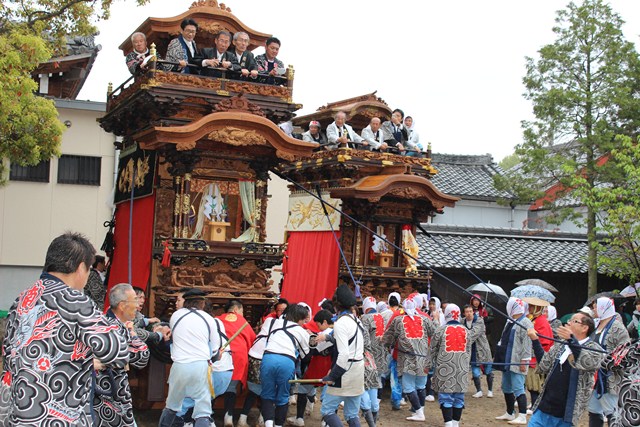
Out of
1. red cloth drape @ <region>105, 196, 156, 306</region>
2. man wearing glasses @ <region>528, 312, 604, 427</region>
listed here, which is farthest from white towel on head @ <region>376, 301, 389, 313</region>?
man wearing glasses @ <region>528, 312, 604, 427</region>

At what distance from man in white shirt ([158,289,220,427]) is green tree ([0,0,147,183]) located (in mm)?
5806

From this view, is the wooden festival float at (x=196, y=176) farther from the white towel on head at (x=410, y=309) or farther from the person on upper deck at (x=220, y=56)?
the white towel on head at (x=410, y=309)

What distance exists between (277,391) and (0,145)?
24.6 feet

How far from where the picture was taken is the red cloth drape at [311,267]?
17312 mm

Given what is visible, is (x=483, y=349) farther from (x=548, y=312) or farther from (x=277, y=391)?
(x=277, y=391)

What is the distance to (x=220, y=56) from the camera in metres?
13.6

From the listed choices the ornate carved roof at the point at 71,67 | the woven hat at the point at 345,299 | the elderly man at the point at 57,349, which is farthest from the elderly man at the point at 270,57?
the elderly man at the point at 57,349

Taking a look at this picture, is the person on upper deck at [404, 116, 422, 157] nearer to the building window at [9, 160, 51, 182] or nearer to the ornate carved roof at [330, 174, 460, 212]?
the ornate carved roof at [330, 174, 460, 212]

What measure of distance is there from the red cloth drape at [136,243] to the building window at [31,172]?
6128 mm

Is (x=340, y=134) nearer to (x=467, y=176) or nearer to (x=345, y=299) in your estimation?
(x=345, y=299)

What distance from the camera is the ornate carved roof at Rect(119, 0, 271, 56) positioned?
13.9 m

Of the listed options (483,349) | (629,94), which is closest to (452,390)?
(483,349)

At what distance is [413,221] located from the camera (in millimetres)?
18109

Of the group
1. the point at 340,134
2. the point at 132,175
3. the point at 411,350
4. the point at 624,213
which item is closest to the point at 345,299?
the point at 411,350
